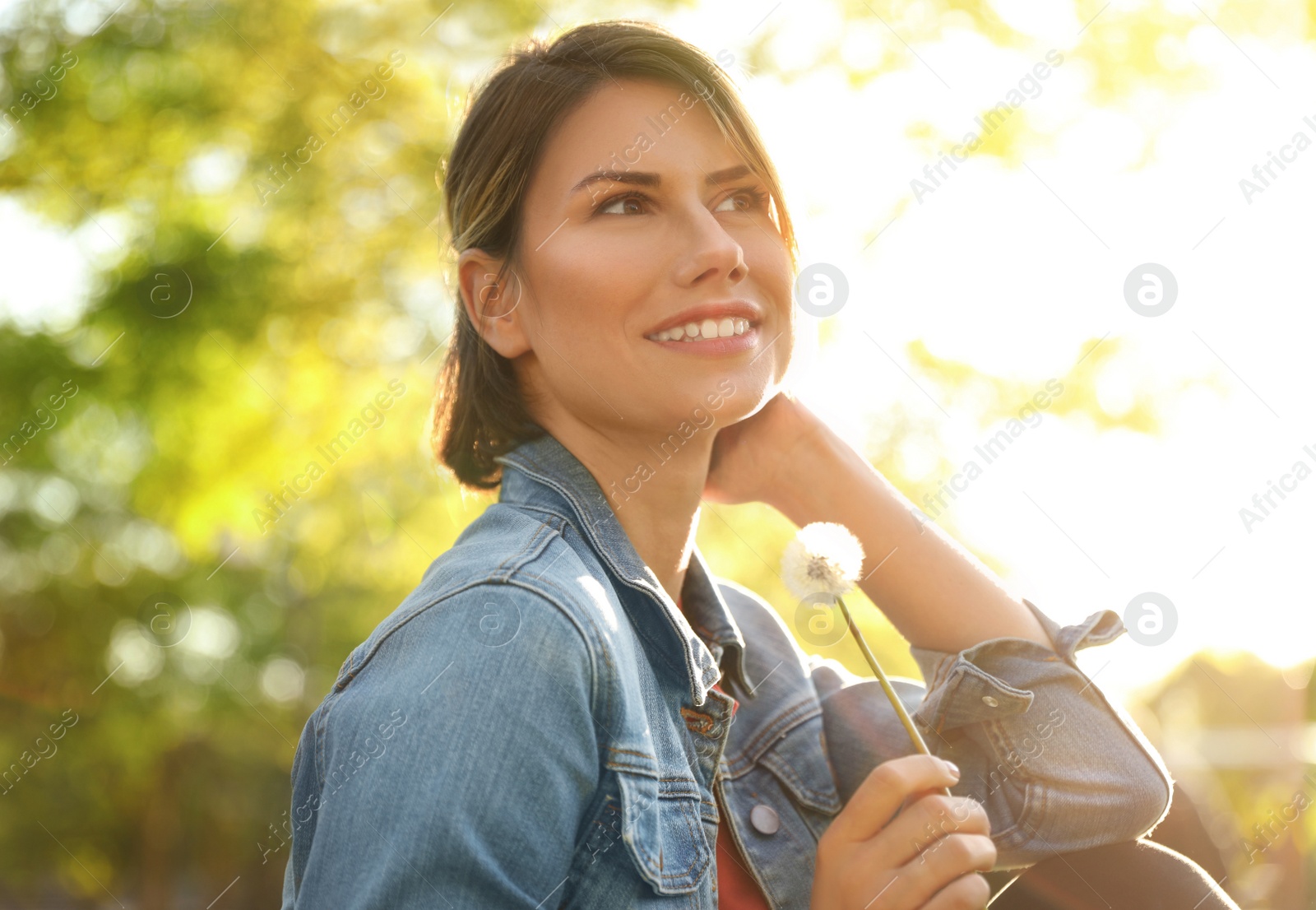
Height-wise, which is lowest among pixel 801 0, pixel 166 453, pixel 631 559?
pixel 166 453

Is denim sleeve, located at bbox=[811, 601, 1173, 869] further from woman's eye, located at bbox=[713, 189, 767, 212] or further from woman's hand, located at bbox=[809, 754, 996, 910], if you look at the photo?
woman's eye, located at bbox=[713, 189, 767, 212]

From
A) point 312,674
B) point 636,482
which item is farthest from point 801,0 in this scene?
point 312,674

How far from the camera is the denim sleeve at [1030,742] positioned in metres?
1.85

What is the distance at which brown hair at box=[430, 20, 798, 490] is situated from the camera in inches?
74.7

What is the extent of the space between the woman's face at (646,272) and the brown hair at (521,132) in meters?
0.03

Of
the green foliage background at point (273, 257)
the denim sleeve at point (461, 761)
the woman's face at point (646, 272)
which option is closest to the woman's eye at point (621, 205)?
the woman's face at point (646, 272)

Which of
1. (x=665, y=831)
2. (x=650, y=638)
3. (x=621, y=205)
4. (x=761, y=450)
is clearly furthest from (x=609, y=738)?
(x=761, y=450)

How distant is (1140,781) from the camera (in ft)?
6.15

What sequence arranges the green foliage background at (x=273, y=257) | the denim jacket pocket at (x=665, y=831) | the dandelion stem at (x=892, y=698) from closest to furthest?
the denim jacket pocket at (x=665, y=831) < the dandelion stem at (x=892, y=698) < the green foliage background at (x=273, y=257)

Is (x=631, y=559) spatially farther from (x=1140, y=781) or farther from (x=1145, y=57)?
(x=1145, y=57)

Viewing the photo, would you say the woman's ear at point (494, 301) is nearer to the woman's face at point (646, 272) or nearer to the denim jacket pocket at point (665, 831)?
the woman's face at point (646, 272)

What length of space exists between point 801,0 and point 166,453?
13.4 ft

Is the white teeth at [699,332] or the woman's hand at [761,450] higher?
the white teeth at [699,332]

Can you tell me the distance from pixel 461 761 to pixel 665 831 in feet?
1.20
